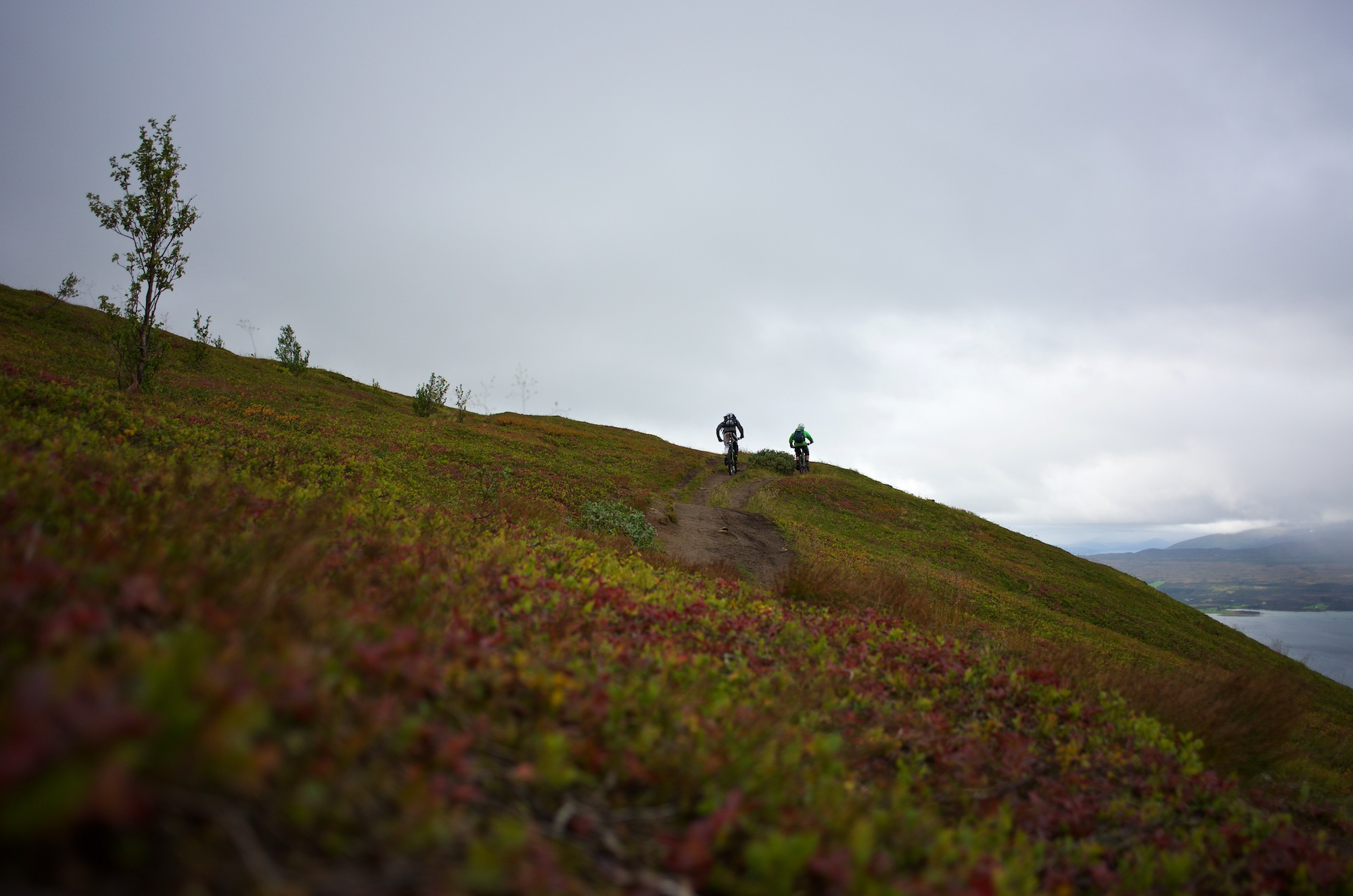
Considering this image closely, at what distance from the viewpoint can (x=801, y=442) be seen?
35.7 metres

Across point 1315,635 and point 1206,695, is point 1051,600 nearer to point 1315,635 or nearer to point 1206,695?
point 1206,695

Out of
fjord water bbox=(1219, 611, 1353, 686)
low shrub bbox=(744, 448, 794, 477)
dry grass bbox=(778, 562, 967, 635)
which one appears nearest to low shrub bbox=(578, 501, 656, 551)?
dry grass bbox=(778, 562, 967, 635)

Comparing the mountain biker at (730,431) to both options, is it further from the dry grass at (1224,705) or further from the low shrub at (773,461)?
the dry grass at (1224,705)

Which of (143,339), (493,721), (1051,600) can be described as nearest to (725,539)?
(1051,600)

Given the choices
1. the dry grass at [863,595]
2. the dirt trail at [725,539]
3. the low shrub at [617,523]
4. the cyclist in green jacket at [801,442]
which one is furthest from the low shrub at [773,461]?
the dry grass at [863,595]

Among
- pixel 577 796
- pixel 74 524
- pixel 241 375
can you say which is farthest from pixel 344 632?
pixel 241 375

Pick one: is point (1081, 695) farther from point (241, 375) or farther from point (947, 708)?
point (241, 375)

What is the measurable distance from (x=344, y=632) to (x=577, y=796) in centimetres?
154

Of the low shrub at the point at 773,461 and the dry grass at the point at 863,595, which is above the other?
the low shrub at the point at 773,461

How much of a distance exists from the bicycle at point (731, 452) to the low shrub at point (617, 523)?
18.9 meters

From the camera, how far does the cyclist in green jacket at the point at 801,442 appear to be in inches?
1399

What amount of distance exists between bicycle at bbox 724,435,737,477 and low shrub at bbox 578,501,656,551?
18916 millimetres

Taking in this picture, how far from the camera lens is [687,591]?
8469 millimetres

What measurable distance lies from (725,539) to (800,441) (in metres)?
19.0
